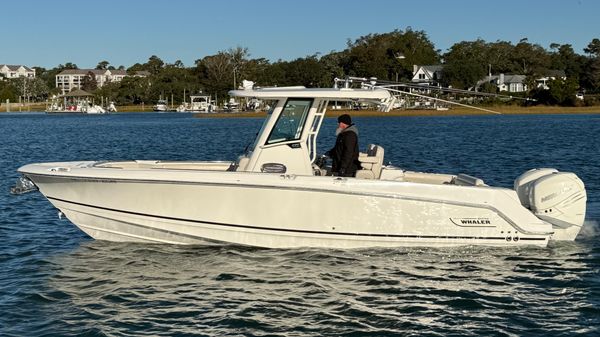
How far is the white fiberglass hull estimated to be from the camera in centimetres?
1082

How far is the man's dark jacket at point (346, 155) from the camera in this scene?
11500 millimetres

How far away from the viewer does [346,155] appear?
11.5m

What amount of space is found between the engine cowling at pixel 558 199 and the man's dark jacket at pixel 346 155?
2.76m

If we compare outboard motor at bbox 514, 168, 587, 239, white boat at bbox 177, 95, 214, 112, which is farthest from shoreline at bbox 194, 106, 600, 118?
outboard motor at bbox 514, 168, 587, 239

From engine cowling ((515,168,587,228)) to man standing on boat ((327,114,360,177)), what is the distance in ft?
9.08

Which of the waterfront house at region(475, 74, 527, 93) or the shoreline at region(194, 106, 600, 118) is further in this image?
the waterfront house at region(475, 74, 527, 93)

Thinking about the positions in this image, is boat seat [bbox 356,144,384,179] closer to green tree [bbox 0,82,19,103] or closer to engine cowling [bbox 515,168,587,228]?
engine cowling [bbox 515,168,587,228]

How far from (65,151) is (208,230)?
31.1m

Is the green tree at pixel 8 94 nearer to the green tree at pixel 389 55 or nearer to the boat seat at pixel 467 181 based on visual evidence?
the green tree at pixel 389 55

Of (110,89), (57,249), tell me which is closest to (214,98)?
(110,89)

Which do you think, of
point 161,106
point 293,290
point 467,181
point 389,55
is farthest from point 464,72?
point 293,290

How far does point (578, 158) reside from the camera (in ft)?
103

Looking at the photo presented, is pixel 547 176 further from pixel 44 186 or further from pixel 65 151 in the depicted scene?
pixel 65 151

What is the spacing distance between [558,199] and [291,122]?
4.30m
